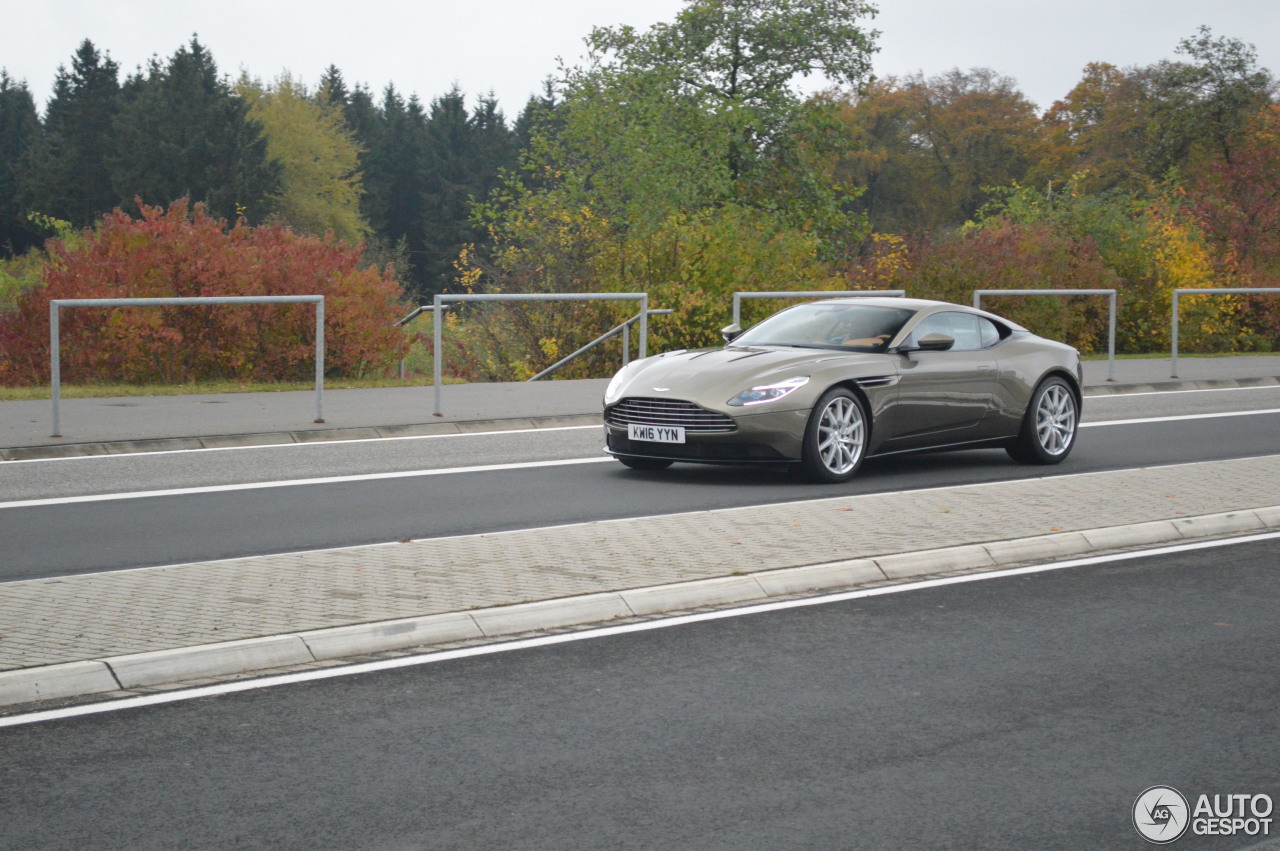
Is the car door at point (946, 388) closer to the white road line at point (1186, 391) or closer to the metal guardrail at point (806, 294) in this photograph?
the metal guardrail at point (806, 294)

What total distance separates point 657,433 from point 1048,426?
3.73m

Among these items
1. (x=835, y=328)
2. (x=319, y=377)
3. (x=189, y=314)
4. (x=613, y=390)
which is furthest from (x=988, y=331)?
(x=189, y=314)

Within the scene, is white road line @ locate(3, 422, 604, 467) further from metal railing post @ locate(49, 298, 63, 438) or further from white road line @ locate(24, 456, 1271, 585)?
white road line @ locate(24, 456, 1271, 585)

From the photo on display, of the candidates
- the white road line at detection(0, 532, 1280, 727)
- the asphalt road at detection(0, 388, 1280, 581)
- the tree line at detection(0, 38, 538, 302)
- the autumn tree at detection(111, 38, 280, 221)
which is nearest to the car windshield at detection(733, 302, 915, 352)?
the asphalt road at detection(0, 388, 1280, 581)

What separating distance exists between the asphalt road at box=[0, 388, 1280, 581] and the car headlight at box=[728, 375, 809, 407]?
2.21ft

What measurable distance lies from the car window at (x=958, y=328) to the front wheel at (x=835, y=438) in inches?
45.9

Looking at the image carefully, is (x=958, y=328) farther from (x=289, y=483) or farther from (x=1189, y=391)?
(x=1189, y=391)

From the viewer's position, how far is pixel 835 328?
12.5m

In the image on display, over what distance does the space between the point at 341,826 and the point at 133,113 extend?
83.0 metres

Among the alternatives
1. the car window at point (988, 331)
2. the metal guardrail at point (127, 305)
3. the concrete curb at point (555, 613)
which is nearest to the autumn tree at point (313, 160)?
the metal guardrail at point (127, 305)

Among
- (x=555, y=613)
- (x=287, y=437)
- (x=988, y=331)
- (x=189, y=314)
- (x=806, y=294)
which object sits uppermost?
(x=806, y=294)

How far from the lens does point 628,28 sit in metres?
46.7

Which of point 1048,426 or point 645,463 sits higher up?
point 1048,426

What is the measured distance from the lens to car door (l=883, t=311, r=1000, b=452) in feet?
39.4
